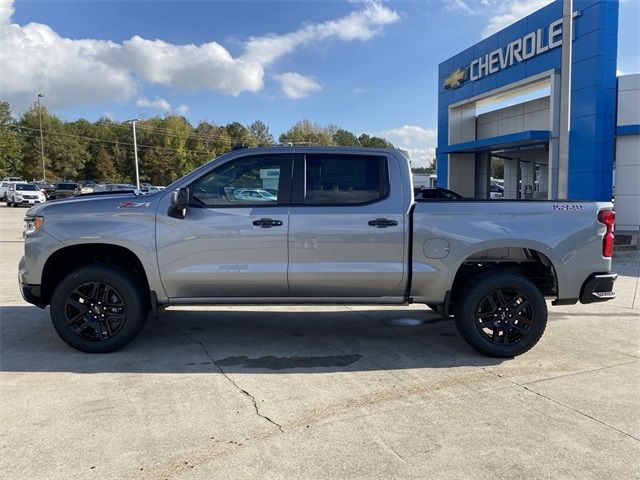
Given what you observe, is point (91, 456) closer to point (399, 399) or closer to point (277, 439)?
point (277, 439)

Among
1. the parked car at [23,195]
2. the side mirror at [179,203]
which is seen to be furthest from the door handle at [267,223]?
the parked car at [23,195]

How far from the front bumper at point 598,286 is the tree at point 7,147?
65635 millimetres

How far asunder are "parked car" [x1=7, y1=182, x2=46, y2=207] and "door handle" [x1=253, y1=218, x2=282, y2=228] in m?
34.7

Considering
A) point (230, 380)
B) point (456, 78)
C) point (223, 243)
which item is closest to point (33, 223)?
point (223, 243)

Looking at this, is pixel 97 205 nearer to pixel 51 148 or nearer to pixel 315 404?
pixel 315 404

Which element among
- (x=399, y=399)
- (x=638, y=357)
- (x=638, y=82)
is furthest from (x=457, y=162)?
(x=399, y=399)

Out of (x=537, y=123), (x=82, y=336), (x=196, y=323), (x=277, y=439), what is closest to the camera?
(x=277, y=439)

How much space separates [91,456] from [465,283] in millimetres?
3674

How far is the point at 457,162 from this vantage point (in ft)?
76.1

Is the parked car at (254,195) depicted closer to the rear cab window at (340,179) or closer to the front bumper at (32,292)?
the rear cab window at (340,179)

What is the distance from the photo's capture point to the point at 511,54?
18078mm

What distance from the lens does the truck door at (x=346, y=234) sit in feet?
16.3

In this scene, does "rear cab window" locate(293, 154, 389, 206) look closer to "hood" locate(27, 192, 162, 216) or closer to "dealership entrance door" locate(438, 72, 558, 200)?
"hood" locate(27, 192, 162, 216)

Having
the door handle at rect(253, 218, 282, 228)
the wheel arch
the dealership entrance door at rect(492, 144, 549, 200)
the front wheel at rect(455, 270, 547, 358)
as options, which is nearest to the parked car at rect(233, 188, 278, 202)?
the door handle at rect(253, 218, 282, 228)
